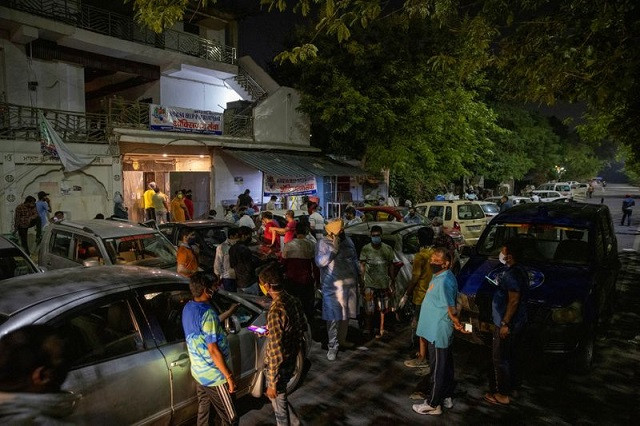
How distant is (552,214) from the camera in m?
6.88

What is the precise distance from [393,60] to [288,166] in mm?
6796

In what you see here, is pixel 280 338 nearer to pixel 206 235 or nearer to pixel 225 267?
pixel 225 267

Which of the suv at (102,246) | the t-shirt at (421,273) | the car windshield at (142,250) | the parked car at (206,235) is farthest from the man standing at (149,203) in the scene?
the t-shirt at (421,273)

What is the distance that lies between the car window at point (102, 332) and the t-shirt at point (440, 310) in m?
2.78

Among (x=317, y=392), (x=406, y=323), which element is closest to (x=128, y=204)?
(x=406, y=323)

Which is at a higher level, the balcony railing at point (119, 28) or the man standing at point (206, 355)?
the balcony railing at point (119, 28)

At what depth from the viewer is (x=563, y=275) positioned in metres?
5.79

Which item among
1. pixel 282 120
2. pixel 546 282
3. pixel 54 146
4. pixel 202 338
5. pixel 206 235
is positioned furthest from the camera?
pixel 282 120

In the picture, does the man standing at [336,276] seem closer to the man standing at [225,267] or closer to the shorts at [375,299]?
the shorts at [375,299]

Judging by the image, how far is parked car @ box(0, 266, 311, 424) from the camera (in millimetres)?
3092

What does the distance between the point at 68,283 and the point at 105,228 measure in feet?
14.0

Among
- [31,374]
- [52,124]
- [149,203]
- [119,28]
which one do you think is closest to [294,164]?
[149,203]

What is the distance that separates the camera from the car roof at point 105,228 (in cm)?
723

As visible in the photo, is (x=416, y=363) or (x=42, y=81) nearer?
(x=416, y=363)
